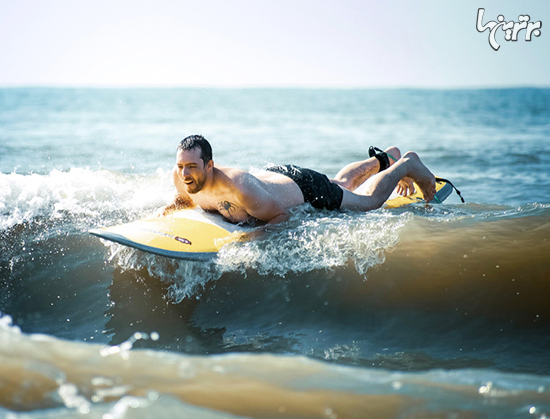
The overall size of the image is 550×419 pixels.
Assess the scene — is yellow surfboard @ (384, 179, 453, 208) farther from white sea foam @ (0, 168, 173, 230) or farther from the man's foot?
white sea foam @ (0, 168, 173, 230)

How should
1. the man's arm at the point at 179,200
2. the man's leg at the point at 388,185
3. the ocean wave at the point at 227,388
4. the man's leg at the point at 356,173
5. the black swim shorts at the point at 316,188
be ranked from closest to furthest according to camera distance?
1. the ocean wave at the point at 227,388
2. the man's arm at the point at 179,200
3. the black swim shorts at the point at 316,188
4. the man's leg at the point at 388,185
5. the man's leg at the point at 356,173

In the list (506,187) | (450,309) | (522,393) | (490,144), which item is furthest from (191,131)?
(522,393)

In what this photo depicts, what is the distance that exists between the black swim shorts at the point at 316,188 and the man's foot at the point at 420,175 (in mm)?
859

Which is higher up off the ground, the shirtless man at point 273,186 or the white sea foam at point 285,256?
the shirtless man at point 273,186

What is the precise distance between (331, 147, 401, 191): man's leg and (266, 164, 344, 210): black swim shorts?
1.31 ft

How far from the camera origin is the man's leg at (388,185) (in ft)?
16.3

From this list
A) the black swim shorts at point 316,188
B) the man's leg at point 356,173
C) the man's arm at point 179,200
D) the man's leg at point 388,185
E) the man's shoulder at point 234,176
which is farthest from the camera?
the man's leg at point 356,173

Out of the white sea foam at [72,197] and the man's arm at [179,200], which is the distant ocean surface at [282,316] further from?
the man's arm at [179,200]

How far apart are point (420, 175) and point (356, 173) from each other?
675 mm

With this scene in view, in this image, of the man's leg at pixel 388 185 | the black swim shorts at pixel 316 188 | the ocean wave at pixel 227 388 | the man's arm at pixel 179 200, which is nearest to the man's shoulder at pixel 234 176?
the man's arm at pixel 179 200

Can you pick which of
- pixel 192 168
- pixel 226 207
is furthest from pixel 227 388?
pixel 226 207

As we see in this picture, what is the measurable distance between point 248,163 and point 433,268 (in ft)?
24.1

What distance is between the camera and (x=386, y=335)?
130 inches

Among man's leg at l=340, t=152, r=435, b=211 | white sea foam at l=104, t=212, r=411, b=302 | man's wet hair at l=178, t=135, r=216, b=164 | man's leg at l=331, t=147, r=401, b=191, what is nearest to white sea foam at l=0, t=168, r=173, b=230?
white sea foam at l=104, t=212, r=411, b=302
